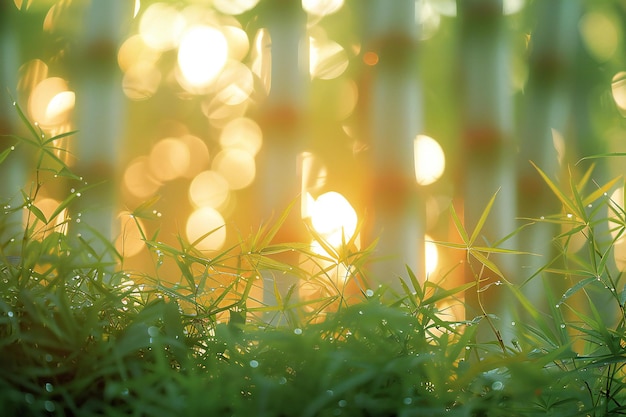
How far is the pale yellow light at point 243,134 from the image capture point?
295 centimetres

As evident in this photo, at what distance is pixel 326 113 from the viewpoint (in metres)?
2.44

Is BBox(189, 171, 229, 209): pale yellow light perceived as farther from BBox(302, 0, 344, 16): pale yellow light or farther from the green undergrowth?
the green undergrowth

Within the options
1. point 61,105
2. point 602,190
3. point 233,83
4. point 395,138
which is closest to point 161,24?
point 233,83

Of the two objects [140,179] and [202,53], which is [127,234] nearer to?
[202,53]

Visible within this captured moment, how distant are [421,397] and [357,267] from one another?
0.38 ft

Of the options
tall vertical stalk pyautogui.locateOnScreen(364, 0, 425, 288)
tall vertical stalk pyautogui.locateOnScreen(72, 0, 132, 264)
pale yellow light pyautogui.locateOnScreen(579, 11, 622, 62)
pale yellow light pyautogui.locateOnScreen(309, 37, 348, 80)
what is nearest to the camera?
tall vertical stalk pyautogui.locateOnScreen(364, 0, 425, 288)

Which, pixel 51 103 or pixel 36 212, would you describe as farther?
pixel 51 103

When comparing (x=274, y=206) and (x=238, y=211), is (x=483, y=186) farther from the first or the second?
(x=238, y=211)

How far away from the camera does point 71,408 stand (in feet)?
1.03

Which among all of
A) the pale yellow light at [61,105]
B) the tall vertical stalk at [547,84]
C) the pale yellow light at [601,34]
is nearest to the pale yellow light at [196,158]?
the pale yellow light at [61,105]

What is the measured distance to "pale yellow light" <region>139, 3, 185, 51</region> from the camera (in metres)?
2.67

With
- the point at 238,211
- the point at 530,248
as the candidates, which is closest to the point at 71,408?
the point at 530,248

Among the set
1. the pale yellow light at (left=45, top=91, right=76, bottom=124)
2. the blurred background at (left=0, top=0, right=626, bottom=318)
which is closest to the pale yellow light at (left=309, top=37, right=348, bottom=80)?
the blurred background at (left=0, top=0, right=626, bottom=318)

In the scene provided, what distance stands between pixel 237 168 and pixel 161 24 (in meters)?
0.73
